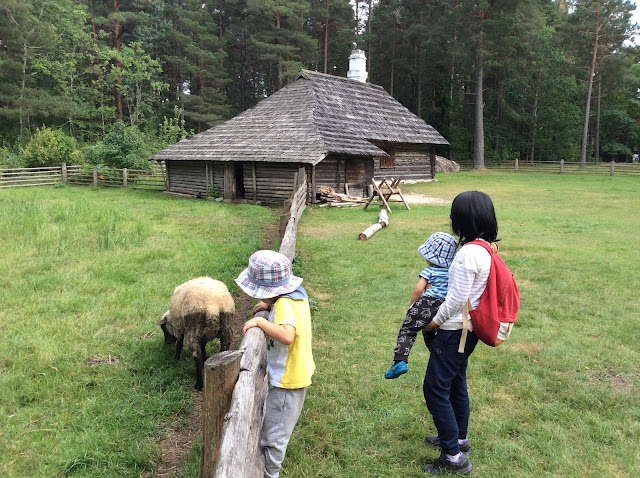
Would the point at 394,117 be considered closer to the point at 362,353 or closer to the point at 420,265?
the point at 420,265

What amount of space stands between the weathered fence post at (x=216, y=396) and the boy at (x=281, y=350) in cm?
38

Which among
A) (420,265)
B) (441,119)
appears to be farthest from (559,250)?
(441,119)

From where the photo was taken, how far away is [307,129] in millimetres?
18219

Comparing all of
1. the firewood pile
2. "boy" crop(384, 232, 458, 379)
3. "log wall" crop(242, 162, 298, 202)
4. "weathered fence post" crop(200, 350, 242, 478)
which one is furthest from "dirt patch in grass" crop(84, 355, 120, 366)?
"log wall" crop(242, 162, 298, 202)

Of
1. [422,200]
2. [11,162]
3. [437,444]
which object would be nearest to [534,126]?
[422,200]

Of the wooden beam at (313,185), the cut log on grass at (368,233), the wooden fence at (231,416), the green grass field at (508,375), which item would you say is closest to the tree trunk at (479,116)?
the wooden beam at (313,185)

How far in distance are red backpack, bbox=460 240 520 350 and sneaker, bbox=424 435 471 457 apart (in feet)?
3.12

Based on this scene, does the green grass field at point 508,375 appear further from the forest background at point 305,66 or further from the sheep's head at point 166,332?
the forest background at point 305,66

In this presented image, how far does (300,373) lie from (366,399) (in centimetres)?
157

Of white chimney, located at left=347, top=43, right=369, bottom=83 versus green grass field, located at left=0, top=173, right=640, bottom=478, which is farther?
white chimney, located at left=347, top=43, right=369, bottom=83

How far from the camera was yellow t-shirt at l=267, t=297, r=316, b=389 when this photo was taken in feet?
8.40

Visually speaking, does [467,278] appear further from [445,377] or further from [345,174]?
[345,174]

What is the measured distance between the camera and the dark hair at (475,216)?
2.67 m

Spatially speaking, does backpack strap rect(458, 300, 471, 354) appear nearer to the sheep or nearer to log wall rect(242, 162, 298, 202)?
the sheep
